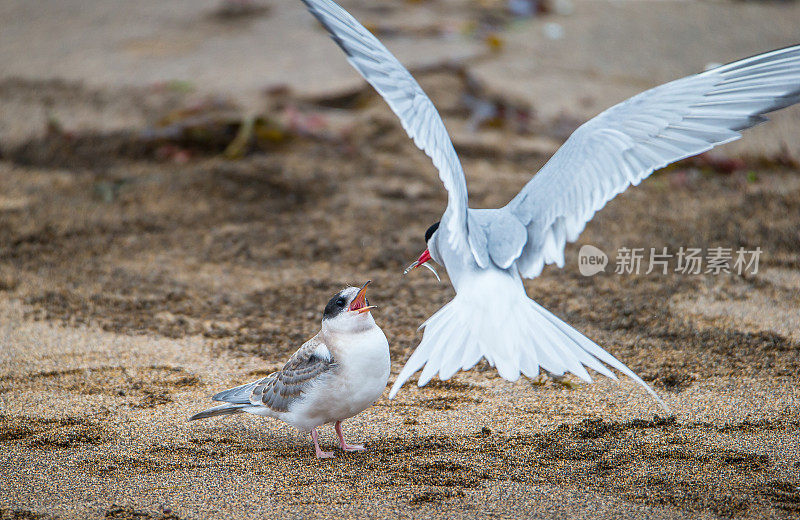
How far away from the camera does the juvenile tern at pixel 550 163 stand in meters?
2.45

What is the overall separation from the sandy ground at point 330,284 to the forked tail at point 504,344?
354 millimetres

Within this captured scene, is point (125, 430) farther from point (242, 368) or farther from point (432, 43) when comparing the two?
point (432, 43)

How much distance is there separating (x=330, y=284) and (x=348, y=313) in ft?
4.52

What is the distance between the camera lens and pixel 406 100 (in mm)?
2547

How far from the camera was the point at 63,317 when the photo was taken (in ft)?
11.4

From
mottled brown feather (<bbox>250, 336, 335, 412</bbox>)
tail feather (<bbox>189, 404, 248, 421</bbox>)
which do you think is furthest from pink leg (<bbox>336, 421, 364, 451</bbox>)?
tail feather (<bbox>189, 404, 248, 421</bbox>)

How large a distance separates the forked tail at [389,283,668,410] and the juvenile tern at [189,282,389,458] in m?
0.14

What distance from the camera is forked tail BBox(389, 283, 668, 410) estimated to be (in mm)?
2234

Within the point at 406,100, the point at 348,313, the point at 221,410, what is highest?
the point at 406,100

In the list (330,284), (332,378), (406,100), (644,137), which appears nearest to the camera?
(332,378)

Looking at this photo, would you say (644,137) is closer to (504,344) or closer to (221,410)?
(504,344)

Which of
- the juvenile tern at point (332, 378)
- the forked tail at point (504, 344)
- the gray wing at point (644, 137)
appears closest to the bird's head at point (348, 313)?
the juvenile tern at point (332, 378)

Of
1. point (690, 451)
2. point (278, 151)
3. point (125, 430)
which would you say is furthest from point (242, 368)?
point (278, 151)

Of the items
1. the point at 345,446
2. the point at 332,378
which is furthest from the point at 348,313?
the point at 345,446
